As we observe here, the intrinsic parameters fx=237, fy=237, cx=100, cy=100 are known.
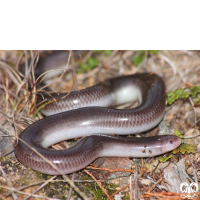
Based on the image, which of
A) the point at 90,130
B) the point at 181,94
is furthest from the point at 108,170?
the point at 181,94

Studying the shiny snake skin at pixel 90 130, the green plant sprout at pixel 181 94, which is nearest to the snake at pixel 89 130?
the shiny snake skin at pixel 90 130

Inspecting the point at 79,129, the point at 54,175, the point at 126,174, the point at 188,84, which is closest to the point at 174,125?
the point at 188,84

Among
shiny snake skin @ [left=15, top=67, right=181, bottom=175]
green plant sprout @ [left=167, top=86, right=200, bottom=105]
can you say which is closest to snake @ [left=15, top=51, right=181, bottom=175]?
shiny snake skin @ [left=15, top=67, right=181, bottom=175]

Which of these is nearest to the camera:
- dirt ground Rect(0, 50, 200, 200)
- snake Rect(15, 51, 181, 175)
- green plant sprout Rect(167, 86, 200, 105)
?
dirt ground Rect(0, 50, 200, 200)

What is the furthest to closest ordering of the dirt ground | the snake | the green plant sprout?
the green plant sprout → the snake → the dirt ground

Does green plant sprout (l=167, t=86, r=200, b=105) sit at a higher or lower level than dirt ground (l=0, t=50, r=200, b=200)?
higher

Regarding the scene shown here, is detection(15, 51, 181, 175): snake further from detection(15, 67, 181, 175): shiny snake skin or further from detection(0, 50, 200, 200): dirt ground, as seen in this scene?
detection(0, 50, 200, 200): dirt ground

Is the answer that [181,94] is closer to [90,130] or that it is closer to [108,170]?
[90,130]
